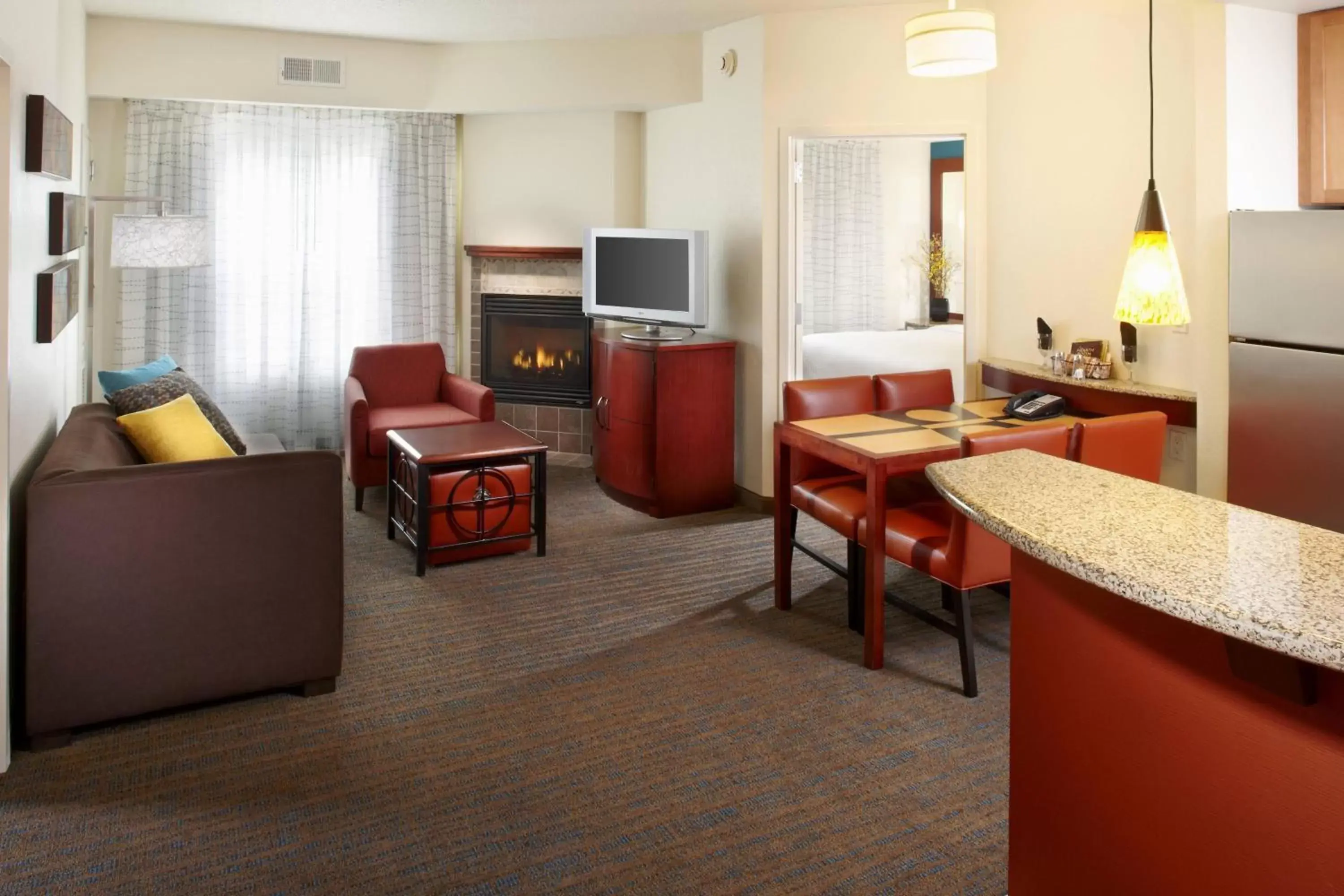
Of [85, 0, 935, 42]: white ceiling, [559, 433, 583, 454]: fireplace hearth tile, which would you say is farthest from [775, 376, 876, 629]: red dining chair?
[559, 433, 583, 454]: fireplace hearth tile

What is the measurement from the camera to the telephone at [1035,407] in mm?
4055

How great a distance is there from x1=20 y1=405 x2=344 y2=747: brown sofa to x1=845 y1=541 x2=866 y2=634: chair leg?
1820 millimetres

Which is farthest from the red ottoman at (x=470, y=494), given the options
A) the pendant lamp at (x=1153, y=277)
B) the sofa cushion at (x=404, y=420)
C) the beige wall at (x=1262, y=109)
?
the beige wall at (x=1262, y=109)

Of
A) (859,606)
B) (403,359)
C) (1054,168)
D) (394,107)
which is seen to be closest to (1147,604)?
(859,606)

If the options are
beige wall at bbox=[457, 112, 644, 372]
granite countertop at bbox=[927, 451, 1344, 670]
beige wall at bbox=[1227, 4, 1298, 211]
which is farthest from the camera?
beige wall at bbox=[457, 112, 644, 372]

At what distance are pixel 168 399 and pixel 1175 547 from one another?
12.4 ft

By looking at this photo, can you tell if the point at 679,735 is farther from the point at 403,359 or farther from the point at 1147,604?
the point at 403,359

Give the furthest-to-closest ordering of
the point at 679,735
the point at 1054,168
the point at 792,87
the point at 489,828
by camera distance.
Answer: the point at 792,87 → the point at 1054,168 → the point at 679,735 → the point at 489,828

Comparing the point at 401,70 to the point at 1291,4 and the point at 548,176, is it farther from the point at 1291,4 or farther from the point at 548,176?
the point at 1291,4

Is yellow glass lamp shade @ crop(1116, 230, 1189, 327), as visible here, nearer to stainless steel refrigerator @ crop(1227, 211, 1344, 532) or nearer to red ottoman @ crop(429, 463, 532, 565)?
stainless steel refrigerator @ crop(1227, 211, 1344, 532)

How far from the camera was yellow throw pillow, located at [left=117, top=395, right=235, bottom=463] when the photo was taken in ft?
11.6

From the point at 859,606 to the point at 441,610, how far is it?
1.64 meters

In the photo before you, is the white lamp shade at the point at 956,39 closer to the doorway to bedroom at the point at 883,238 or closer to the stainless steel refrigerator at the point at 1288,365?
the stainless steel refrigerator at the point at 1288,365

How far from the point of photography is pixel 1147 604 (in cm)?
135
